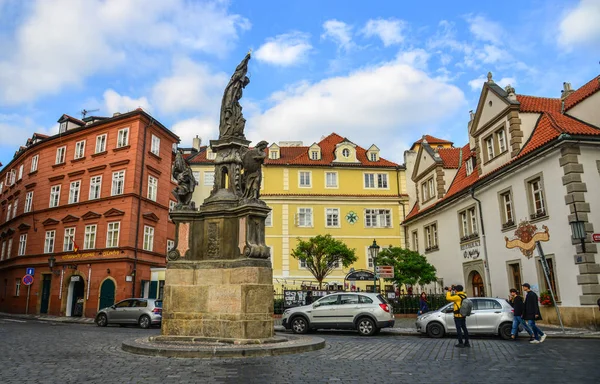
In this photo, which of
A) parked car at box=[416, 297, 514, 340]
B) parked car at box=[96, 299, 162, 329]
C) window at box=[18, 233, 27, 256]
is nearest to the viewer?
parked car at box=[416, 297, 514, 340]

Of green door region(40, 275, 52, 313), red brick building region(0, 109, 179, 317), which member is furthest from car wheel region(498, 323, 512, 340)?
green door region(40, 275, 52, 313)

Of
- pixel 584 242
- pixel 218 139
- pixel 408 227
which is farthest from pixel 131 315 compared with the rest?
pixel 408 227

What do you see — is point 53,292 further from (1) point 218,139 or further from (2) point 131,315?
(1) point 218,139

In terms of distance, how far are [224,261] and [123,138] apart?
24.4 meters

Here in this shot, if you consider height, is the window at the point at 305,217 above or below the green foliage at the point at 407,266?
above

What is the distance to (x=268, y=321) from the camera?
11.5m

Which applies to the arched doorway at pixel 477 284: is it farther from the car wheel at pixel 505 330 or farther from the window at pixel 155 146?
the window at pixel 155 146

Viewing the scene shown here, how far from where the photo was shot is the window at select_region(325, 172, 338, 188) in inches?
1692

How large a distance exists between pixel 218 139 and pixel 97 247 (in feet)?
70.5

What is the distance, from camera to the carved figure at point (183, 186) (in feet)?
43.1

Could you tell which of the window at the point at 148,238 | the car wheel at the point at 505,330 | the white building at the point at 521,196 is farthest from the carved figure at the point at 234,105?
the window at the point at 148,238

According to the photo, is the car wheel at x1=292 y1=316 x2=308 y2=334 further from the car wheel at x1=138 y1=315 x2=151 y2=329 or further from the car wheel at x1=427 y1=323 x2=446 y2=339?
the car wheel at x1=138 y1=315 x2=151 y2=329

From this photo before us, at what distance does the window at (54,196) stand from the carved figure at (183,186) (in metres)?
25.8

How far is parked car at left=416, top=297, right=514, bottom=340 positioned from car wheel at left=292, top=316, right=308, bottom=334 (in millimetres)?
4206
